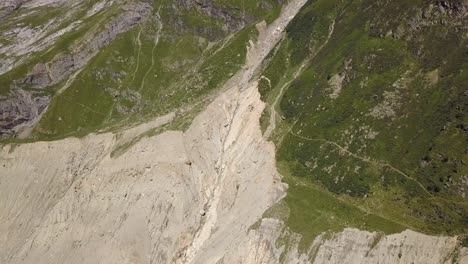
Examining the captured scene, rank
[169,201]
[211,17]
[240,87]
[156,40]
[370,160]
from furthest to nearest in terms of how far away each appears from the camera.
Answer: [211,17]
[156,40]
[240,87]
[169,201]
[370,160]

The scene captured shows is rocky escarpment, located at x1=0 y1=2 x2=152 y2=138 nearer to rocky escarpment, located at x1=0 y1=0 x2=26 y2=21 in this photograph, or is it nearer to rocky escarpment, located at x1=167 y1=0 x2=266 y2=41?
rocky escarpment, located at x1=167 y1=0 x2=266 y2=41

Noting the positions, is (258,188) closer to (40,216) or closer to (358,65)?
(358,65)

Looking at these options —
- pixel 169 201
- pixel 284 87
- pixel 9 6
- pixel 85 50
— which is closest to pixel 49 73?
pixel 85 50

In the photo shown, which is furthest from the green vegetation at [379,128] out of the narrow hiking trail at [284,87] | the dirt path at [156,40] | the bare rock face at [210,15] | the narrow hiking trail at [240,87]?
the bare rock face at [210,15]

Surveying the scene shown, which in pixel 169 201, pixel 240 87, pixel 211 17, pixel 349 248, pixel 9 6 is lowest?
pixel 9 6

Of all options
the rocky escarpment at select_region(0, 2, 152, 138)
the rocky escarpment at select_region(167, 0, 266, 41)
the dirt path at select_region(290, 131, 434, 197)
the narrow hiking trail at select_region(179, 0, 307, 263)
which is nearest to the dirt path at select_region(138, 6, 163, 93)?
the rocky escarpment at select_region(167, 0, 266, 41)

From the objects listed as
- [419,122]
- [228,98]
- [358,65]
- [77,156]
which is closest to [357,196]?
[419,122]

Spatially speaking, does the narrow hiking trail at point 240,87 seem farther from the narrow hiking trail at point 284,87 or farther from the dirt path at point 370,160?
the dirt path at point 370,160

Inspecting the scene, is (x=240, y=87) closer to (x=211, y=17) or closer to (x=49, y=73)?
(x=211, y=17)

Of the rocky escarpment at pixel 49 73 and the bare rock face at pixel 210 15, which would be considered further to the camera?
the bare rock face at pixel 210 15
